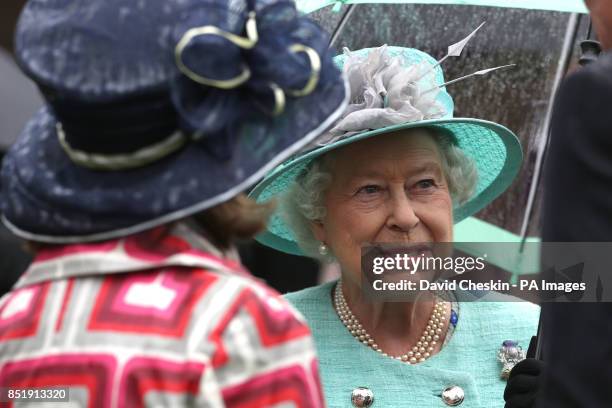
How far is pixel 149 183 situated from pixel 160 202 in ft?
0.12

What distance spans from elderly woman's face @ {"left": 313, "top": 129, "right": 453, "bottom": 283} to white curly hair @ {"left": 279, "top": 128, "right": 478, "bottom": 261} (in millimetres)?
50

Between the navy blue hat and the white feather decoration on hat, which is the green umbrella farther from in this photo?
the navy blue hat

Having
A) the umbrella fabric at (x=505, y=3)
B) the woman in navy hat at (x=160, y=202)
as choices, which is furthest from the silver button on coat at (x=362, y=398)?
the woman in navy hat at (x=160, y=202)

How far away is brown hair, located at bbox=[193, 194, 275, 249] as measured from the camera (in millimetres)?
1634

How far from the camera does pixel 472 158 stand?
10.9 feet

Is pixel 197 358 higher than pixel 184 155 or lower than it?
lower

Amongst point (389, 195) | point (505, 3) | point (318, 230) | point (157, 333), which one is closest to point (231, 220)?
point (157, 333)

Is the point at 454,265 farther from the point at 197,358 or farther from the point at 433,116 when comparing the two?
the point at 197,358

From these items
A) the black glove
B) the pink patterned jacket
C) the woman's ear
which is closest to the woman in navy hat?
the pink patterned jacket

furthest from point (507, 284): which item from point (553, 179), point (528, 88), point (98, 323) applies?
point (98, 323)

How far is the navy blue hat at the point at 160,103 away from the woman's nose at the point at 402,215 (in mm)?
1422

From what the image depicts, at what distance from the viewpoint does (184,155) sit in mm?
1584

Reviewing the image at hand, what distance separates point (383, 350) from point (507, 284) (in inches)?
30.6

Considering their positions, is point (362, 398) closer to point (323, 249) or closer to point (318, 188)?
point (323, 249)
